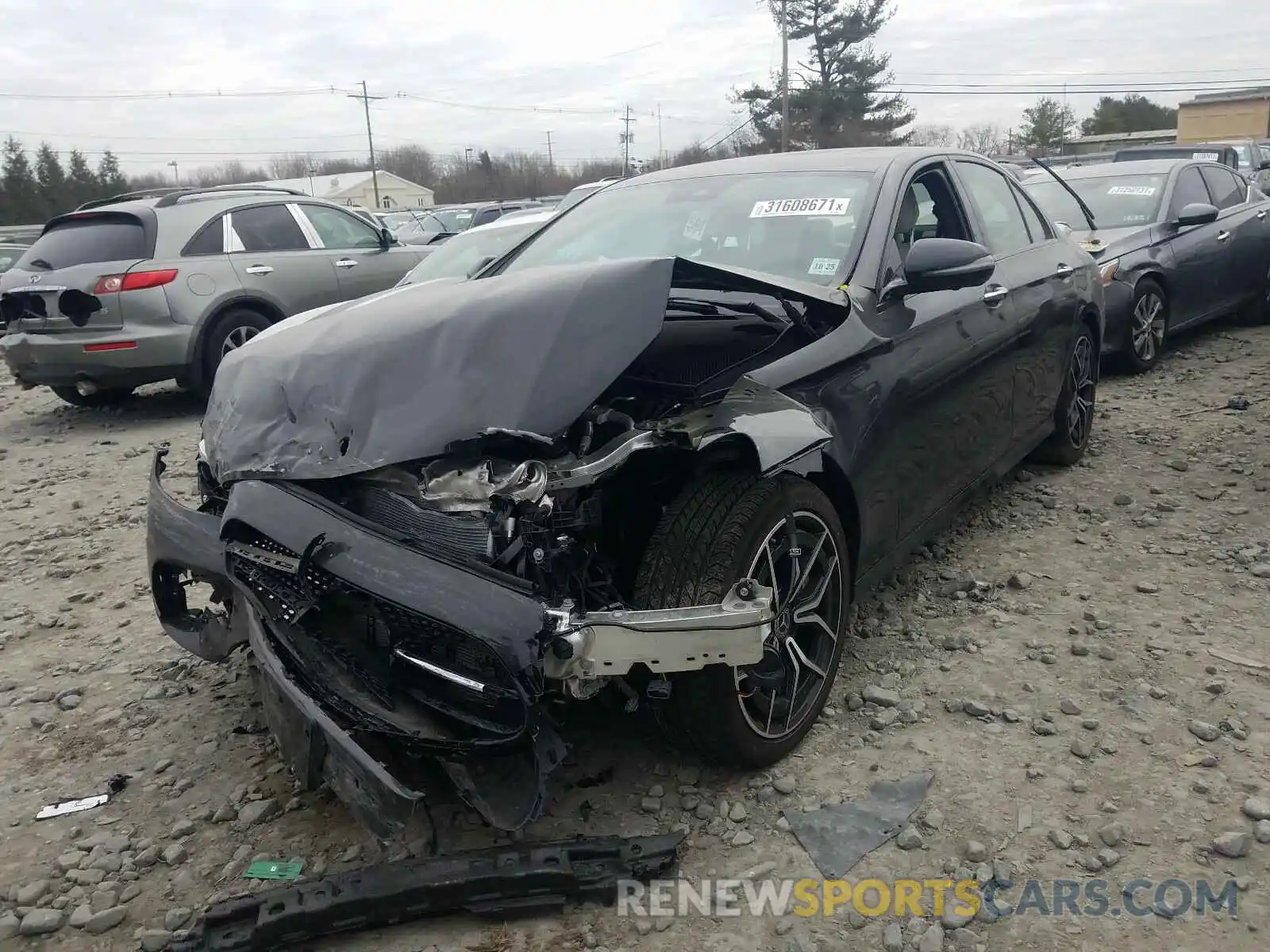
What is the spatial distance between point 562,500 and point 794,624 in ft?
A: 2.87

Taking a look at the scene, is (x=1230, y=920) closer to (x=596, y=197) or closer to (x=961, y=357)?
(x=961, y=357)

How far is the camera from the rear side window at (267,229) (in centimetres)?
830

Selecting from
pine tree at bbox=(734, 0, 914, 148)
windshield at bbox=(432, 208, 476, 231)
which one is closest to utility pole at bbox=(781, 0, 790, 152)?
pine tree at bbox=(734, 0, 914, 148)

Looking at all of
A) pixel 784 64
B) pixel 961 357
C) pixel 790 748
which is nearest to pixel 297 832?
pixel 790 748

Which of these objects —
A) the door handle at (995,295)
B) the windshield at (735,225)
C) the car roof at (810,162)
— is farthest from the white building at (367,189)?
the door handle at (995,295)

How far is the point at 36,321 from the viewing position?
742 centimetres

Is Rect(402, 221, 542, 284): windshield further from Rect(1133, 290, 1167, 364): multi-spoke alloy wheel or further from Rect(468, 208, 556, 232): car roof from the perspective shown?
Rect(1133, 290, 1167, 364): multi-spoke alloy wheel

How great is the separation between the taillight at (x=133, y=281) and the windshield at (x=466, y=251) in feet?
5.98

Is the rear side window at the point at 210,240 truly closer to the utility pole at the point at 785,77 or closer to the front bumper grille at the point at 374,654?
the front bumper grille at the point at 374,654

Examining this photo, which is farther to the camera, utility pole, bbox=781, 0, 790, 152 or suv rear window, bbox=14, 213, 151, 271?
utility pole, bbox=781, 0, 790, 152

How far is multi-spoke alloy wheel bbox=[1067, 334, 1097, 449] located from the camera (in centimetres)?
519

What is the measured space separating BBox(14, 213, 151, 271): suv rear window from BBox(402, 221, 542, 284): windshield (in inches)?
82.9

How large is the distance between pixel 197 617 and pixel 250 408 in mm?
735

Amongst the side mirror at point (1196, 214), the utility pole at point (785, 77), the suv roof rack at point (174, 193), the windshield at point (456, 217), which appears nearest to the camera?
the side mirror at point (1196, 214)
